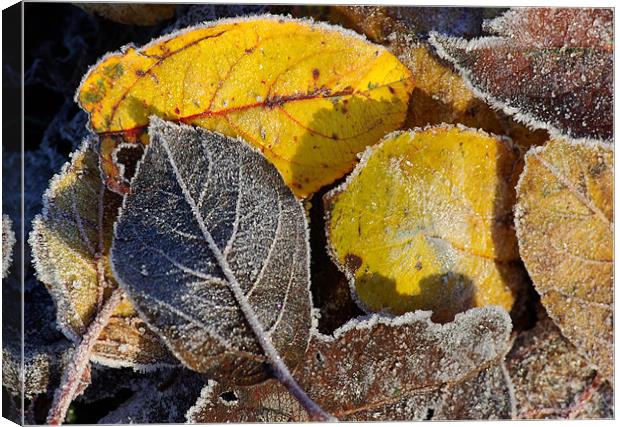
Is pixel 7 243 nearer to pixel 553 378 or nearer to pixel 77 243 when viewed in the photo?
pixel 77 243

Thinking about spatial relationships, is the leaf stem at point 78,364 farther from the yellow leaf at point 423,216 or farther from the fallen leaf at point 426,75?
the fallen leaf at point 426,75

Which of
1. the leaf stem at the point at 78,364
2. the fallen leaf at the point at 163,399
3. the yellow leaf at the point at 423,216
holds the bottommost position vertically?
the fallen leaf at the point at 163,399

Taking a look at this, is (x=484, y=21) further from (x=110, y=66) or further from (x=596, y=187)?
(x=110, y=66)

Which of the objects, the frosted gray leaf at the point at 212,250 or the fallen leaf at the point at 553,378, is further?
the fallen leaf at the point at 553,378

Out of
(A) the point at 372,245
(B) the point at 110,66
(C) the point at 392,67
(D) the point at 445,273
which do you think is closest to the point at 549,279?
(D) the point at 445,273

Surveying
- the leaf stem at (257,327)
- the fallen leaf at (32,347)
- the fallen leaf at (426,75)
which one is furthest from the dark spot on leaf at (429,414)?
the fallen leaf at (32,347)

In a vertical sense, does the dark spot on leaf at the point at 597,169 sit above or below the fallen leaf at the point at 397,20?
below
